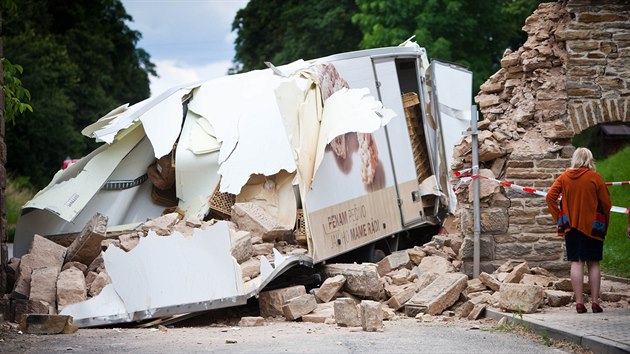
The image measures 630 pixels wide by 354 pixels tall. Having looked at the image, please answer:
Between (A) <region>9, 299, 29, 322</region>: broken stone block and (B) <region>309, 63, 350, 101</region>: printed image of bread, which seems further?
(B) <region>309, 63, 350, 101</region>: printed image of bread

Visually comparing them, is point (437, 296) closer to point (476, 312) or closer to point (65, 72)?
point (476, 312)

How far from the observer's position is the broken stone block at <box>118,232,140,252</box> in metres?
11.6

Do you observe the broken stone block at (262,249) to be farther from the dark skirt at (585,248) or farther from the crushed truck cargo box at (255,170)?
the dark skirt at (585,248)

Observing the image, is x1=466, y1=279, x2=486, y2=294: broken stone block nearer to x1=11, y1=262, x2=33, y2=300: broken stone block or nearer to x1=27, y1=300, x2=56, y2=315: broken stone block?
x1=27, y1=300, x2=56, y2=315: broken stone block

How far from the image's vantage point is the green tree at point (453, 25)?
35281 mm

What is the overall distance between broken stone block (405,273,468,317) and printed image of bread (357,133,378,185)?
273cm

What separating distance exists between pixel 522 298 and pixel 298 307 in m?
2.38

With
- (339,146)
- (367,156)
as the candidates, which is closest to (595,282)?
(339,146)

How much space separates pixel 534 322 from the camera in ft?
31.9

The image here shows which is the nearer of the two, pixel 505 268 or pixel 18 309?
pixel 18 309

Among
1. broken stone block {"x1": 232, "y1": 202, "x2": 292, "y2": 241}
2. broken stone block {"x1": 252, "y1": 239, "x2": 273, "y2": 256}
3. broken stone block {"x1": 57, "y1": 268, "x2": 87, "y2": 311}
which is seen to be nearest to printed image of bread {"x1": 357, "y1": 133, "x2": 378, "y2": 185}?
broken stone block {"x1": 232, "y1": 202, "x2": 292, "y2": 241}

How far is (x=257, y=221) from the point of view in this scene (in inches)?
500

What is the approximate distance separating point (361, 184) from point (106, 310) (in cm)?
457

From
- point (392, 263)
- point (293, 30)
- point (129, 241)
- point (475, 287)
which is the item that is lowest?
point (475, 287)
